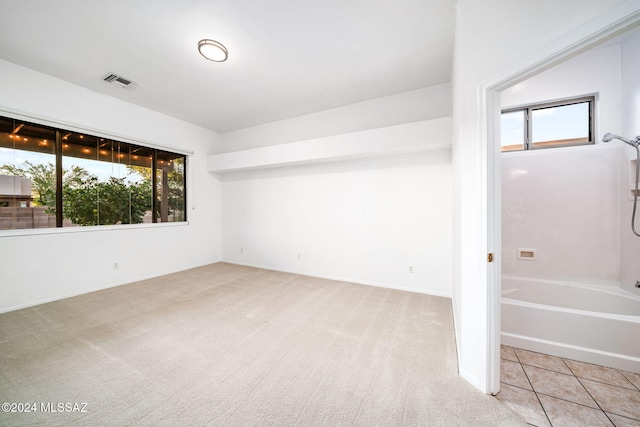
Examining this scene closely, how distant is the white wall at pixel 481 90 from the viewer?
1.17 metres

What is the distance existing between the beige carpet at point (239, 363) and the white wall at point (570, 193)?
56.9 inches

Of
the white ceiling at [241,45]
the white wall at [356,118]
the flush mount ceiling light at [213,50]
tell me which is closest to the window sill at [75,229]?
the white ceiling at [241,45]

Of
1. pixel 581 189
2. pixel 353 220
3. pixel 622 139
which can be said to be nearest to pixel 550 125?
pixel 622 139

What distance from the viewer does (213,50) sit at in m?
2.33

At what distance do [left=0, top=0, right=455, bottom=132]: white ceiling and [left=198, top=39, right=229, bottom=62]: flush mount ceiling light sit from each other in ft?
0.17

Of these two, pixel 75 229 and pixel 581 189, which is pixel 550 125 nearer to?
Result: pixel 581 189

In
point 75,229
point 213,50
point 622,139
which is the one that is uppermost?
point 213,50

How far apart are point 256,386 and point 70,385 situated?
50.1 inches

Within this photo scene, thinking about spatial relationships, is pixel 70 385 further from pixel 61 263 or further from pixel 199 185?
pixel 199 185

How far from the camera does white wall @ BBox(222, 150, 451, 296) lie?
10.5ft

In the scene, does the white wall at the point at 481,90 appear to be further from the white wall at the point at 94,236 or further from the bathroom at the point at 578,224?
the white wall at the point at 94,236

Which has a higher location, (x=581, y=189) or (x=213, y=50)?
(x=213, y=50)

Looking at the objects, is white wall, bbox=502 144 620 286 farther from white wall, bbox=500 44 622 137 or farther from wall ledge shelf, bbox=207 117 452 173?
wall ledge shelf, bbox=207 117 452 173

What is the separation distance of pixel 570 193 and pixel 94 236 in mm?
6377
